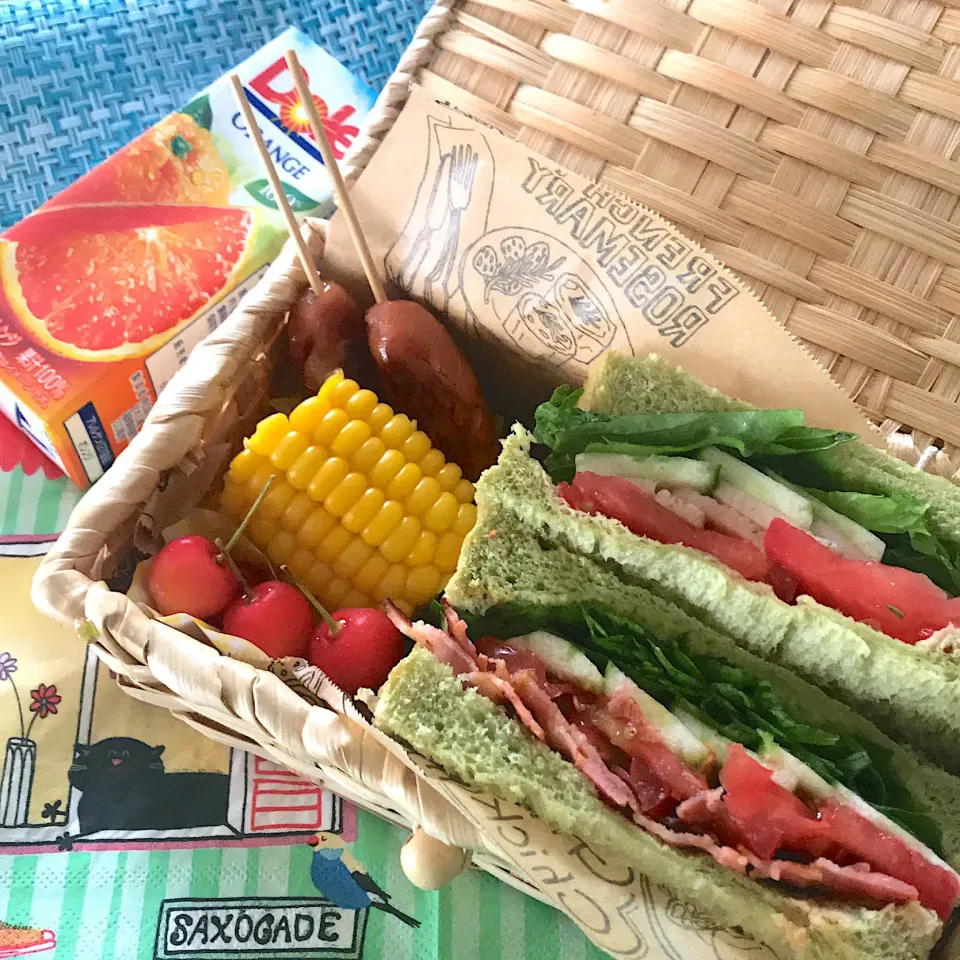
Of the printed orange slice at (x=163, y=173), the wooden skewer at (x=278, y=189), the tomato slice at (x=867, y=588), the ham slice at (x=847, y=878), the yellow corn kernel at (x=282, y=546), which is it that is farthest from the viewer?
the printed orange slice at (x=163, y=173)

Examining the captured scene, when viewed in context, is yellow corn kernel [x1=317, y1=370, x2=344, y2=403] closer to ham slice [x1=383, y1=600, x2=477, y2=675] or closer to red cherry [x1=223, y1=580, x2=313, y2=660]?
red cherry [x1=223, y1=580, x2=313, y2=660]

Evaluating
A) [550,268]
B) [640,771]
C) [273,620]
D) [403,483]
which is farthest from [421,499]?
[640,771]

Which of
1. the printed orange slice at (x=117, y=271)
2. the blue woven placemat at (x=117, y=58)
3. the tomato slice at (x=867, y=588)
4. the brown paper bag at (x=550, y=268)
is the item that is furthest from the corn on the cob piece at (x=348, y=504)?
the blue woven placemat at (x=117, y=58)

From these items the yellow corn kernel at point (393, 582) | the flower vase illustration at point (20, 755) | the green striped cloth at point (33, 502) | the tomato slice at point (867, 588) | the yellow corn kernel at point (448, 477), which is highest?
the tomato slice at point (867, 588)

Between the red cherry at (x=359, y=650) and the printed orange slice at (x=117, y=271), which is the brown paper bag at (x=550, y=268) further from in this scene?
the red cherry at (x=359, y=650)

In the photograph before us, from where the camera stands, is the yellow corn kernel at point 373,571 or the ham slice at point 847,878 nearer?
the ham slice at point 847,878

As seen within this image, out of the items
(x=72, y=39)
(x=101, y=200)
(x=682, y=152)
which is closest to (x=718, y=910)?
(x=682, y=152)

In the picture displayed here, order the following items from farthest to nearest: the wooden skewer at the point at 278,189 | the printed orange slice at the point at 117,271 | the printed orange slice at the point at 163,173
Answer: the printed orange slice at the point at 163,173 < the printed orange slice at the point at 117,271 < the wooden skewer at the point at 278,189
